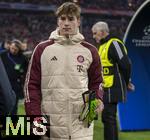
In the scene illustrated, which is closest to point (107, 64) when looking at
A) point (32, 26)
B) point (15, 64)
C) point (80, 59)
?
point (80, 59)

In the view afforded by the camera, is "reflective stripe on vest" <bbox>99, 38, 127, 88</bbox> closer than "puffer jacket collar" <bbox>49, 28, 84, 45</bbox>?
No

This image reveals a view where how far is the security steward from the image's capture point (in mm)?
6926

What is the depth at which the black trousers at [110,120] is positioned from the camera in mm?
7008

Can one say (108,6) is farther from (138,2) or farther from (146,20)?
(146,20)

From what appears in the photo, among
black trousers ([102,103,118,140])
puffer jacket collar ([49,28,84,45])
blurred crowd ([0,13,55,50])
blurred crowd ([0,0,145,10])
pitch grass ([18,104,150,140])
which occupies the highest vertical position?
blurred crowd ([0,0,145,10])

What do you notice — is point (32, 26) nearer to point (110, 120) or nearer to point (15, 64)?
point (15, 64)

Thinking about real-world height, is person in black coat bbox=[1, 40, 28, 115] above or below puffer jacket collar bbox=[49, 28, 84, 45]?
above

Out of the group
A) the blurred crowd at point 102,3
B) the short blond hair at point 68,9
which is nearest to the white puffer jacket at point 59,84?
the short blond hair at point 68,9

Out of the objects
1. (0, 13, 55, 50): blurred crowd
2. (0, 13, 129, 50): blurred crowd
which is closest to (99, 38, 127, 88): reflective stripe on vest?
(0, 13, 129, 50): blurred crowd

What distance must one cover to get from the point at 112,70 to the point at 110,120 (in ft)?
2.21

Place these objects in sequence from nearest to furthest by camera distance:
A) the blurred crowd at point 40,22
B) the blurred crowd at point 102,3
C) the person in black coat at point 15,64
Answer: the person in black coat at point 15,64, the blurred crowd at point 40,22, the blurred crowd at point 102,3

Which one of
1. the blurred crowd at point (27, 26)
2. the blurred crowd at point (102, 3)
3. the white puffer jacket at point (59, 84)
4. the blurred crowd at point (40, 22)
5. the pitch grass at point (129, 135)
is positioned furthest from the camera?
the blurred crowd at point (102, 3)

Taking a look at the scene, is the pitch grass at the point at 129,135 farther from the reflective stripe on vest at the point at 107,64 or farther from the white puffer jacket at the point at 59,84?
the white puffer jacket at the point at 59,84

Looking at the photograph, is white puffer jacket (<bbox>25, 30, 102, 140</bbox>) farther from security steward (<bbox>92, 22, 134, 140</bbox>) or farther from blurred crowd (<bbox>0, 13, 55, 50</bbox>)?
blurred crowd (<bbox>0, 13, 55, 50</bbox>)
